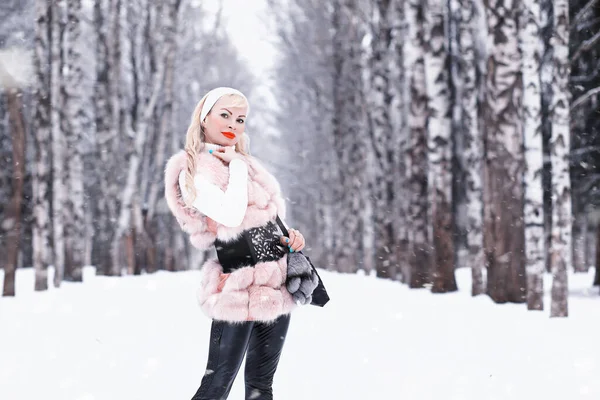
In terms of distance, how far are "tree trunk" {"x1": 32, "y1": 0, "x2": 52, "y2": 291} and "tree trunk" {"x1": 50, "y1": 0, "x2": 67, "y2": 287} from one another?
130 millimetres

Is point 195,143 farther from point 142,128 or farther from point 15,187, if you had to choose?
point 142,128

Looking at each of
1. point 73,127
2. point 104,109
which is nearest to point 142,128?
point 73,127

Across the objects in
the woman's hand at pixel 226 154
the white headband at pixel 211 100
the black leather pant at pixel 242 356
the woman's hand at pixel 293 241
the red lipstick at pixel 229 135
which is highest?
the white headband at pixel 211 100

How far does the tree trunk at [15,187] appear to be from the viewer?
450 inches

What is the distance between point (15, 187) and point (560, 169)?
8.69 m

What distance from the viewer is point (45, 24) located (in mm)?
12922

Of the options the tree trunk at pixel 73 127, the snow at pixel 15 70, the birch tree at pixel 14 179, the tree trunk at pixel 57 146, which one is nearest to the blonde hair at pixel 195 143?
the birch tree at pixel 14 179

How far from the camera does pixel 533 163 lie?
8531mm

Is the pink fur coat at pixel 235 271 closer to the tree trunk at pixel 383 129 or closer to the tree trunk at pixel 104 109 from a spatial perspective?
the tree trunk at pixel 383 129

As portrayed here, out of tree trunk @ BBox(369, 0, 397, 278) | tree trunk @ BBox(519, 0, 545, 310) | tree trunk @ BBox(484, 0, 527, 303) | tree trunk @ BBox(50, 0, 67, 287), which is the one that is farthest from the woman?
tree trunk @ BBox(369, 0, 397, 278)

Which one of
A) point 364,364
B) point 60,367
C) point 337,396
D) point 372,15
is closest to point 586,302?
point 364,364

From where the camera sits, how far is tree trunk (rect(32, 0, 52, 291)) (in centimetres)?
1218

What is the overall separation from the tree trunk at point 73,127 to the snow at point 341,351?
4609 mm

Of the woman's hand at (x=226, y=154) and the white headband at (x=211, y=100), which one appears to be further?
A: the white headband at (x=211, y=100)
